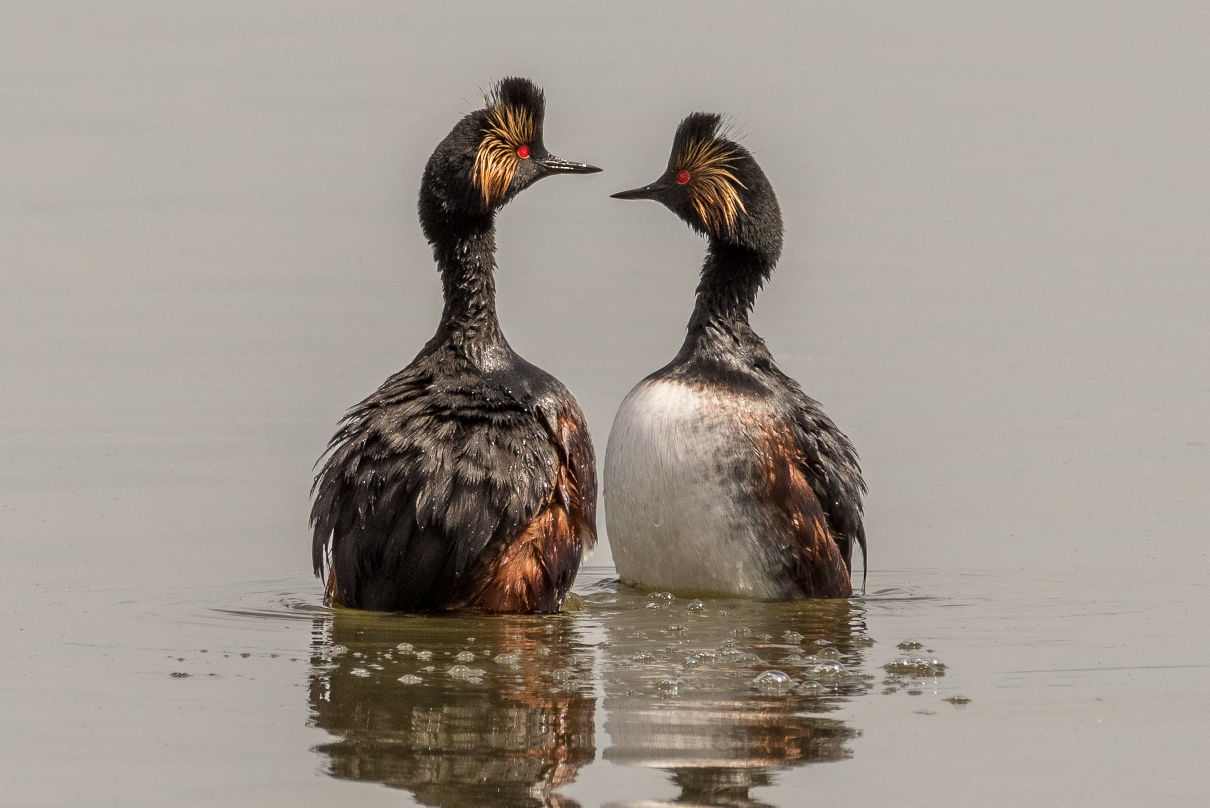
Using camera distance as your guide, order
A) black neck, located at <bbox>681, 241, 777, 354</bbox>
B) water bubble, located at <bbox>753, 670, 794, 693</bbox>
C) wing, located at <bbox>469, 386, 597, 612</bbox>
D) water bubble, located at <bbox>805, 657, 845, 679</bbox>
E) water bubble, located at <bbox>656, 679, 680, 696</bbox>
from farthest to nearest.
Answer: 1. black neck, located at <bbox>681, 241, 777, 354</bbox>
2. wing, located at <bbox>469, 386, 597, 612</bbox>
3. water bubble, located at <bbox>805, 657, 845, 679</bbox>
4. water bubble, located at <bbox>753, 670, 794, 693</bbox>
5. water bubble, located at <bbox>656, 679, 680, 696</bbox>

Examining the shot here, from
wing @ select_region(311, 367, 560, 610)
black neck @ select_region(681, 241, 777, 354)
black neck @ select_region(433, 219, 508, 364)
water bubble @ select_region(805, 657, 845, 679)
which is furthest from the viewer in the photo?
black neck @ select_region(681, 241, 777, 354)

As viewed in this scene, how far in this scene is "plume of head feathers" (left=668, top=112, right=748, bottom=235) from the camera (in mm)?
12625

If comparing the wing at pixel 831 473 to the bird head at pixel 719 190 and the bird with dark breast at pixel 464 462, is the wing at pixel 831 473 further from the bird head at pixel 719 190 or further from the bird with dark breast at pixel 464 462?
the bird with dark breast at pixel 464 462

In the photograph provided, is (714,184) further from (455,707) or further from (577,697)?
(455,707)

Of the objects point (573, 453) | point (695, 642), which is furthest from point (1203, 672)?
point (573, 453)

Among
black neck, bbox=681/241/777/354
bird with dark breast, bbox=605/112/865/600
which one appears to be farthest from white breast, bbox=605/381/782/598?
black neck, bbox=681/241/777/354

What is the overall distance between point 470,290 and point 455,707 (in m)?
3.26

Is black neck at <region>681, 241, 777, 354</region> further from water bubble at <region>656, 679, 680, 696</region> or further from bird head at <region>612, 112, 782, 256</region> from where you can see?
water bubble at <region>656, 679, 680, 696</region>

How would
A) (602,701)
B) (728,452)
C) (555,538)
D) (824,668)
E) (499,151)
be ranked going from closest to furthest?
(602,701), (824,668), (555,538), (499,151), (728,452)

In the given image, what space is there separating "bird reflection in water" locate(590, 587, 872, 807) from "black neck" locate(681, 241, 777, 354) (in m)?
1.59

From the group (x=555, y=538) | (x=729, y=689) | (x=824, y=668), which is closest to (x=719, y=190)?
(x=555, y=538)

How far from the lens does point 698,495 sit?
1194 centimetres

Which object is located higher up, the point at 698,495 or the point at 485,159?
the point at 485,159

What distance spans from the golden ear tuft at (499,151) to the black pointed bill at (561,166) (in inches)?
9.3
